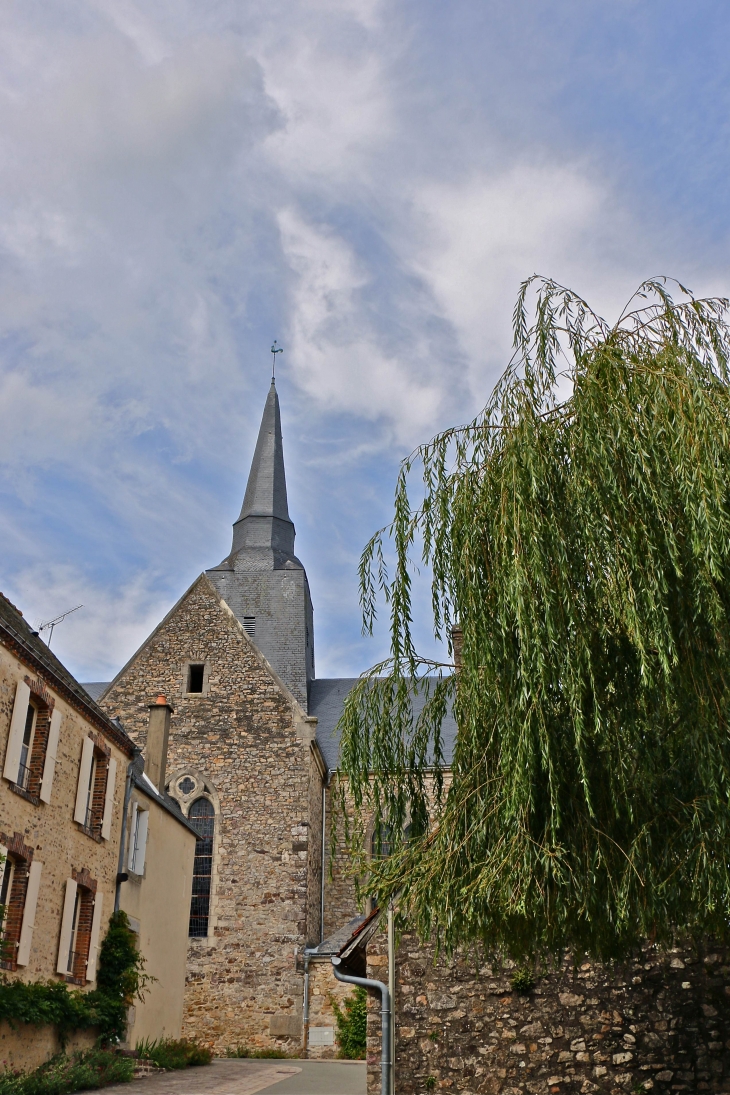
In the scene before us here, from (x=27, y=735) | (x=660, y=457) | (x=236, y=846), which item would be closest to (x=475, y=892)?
(x=660, y=457)

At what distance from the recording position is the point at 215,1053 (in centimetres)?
1734

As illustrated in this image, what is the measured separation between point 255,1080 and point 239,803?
7160mm

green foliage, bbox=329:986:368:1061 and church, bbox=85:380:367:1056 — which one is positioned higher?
church, bbox=85:380:367:1056

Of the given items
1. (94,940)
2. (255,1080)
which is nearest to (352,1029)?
(255,1080)

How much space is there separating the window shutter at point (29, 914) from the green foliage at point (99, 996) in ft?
0.86

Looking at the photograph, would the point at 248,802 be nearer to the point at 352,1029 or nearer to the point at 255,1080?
the point at 352,1029

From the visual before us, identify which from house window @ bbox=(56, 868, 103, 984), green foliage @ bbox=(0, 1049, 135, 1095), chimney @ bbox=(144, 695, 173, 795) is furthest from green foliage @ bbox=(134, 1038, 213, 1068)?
chimney @ bbox=(144, 695, 173, 795)

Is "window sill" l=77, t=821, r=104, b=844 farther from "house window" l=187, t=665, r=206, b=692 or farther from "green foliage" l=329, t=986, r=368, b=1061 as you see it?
"house window" l=187, t=665, r=206, b=692

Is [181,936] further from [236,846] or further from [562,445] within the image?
[562,445]

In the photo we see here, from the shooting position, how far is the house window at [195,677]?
66.9 ft

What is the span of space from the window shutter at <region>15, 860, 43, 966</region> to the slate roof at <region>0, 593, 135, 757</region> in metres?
2.02

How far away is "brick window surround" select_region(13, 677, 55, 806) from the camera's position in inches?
394

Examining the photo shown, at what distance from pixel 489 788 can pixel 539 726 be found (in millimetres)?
694

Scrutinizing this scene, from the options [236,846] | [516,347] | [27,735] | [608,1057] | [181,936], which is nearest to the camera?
[516,347]
